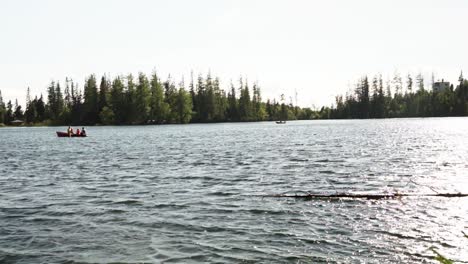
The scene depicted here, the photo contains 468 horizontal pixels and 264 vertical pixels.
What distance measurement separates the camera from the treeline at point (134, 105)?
158 metres

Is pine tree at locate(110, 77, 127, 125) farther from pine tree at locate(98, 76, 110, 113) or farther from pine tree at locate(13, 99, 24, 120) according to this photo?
pine tree at locate(13, 99, 24, 120)

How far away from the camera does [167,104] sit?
530 feet

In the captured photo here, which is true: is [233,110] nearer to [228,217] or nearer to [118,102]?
[118,102]

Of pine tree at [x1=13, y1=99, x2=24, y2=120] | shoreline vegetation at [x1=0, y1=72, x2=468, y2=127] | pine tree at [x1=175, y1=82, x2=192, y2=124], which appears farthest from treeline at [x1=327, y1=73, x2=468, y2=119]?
pine tree at [x1=13, y1=99, x2=24, y2=120]

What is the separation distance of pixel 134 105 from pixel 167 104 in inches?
476

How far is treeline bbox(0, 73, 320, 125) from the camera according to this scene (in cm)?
15788

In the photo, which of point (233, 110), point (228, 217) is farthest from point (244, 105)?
point (228, 217)

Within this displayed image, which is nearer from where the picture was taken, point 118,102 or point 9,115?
point 118,102

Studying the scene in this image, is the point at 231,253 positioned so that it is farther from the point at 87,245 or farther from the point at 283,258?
the point at 87,245

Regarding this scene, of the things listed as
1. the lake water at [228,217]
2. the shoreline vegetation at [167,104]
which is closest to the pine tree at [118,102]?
the shoreline vegetation at [167,104]

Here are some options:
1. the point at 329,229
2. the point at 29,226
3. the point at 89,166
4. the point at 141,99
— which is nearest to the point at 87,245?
the point at 29,226

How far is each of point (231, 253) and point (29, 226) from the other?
7.76 m

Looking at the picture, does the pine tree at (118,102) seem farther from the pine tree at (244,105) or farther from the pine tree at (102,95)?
the pine tree at (244,105)

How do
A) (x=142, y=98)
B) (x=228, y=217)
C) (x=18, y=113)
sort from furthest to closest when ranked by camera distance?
(x=18, y=113), (x=142, y=98), (x=228, y=217)
